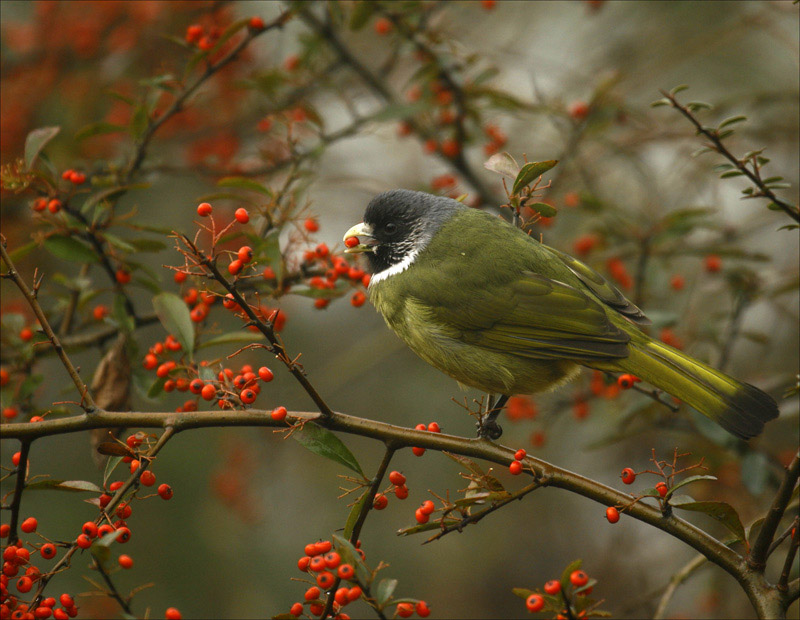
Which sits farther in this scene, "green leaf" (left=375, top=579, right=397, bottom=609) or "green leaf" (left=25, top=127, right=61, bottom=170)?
"green leaf" (left=25, top=127, right=61, bottom=170)

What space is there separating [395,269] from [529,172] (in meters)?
1.09

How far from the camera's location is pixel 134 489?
1885 millimetres

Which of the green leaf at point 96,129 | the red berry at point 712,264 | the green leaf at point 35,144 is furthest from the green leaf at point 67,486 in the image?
the red berry at point 712,264

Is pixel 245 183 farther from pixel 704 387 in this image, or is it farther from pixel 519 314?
pixel 704 387

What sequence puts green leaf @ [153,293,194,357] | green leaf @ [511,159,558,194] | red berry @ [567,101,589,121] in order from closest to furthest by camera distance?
1. green leaf @ [511,159,558,194]
2. green leaf @ [153,293,194,357]
3. red berry @ [567,101,589,121]

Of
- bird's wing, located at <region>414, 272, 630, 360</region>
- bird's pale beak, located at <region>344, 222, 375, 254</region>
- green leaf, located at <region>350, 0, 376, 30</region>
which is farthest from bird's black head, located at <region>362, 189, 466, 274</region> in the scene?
green leaf, located at <region>350, 0, 376, 30</region>

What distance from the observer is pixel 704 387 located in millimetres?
2621

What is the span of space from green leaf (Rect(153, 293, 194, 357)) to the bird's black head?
3.52 feet

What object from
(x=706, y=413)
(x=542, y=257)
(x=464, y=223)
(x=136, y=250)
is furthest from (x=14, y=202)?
(x=706, y=413)

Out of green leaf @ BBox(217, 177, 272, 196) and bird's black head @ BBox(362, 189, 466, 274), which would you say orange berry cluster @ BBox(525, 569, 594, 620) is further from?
bird's black head @ BBox(362, 189, 466, 274)

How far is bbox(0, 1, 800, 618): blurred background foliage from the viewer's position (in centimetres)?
356

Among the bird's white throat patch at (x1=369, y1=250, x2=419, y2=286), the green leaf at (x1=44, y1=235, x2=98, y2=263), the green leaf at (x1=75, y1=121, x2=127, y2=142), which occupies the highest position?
the green leaf at (x1=75, y1=121, x2=127, y2=142)

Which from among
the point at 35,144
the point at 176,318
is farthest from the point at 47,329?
the point at 35,144

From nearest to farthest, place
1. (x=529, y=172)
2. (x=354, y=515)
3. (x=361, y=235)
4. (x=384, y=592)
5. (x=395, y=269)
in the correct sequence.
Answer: (x=384, y=592)
(x=354, y=515)
(x=529, y=172)
(x=395, y=269)
(x=361, y=235)
